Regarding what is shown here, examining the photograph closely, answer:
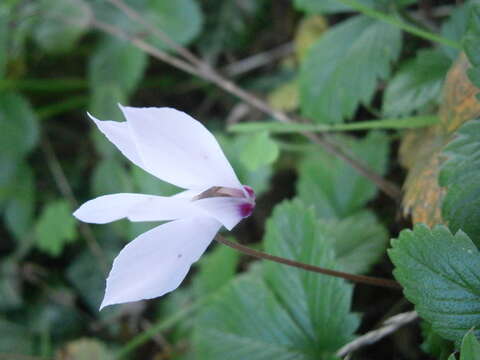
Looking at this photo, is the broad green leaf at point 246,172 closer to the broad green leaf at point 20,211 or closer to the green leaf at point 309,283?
the green leaf at point 309,283

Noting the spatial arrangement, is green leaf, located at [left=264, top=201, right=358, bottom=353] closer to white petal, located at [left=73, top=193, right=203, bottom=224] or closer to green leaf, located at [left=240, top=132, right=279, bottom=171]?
green leaf, located at [left=240, top=132, right=279, bottom=171]

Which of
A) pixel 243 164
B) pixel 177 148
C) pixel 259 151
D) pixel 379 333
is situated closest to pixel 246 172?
pixel 243 164

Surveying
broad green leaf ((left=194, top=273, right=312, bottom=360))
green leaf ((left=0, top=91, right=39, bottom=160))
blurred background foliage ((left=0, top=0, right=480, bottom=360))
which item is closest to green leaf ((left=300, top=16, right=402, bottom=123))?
blurred background foliage ((left=0, top=0, right=480, bottom=360))

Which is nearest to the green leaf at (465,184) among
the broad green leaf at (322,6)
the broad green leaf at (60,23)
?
the broad green leaf at (322,6)

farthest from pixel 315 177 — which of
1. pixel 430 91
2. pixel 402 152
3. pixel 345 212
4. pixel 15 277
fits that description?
pixel 15 277

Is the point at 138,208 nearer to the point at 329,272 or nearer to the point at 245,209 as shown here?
the point at 245,209

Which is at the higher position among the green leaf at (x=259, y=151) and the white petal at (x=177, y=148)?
the white petal at (x=177, y=148)

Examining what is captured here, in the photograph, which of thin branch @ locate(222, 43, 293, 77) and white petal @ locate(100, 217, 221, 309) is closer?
white petal @ locate(100, 217, 221, 309)
